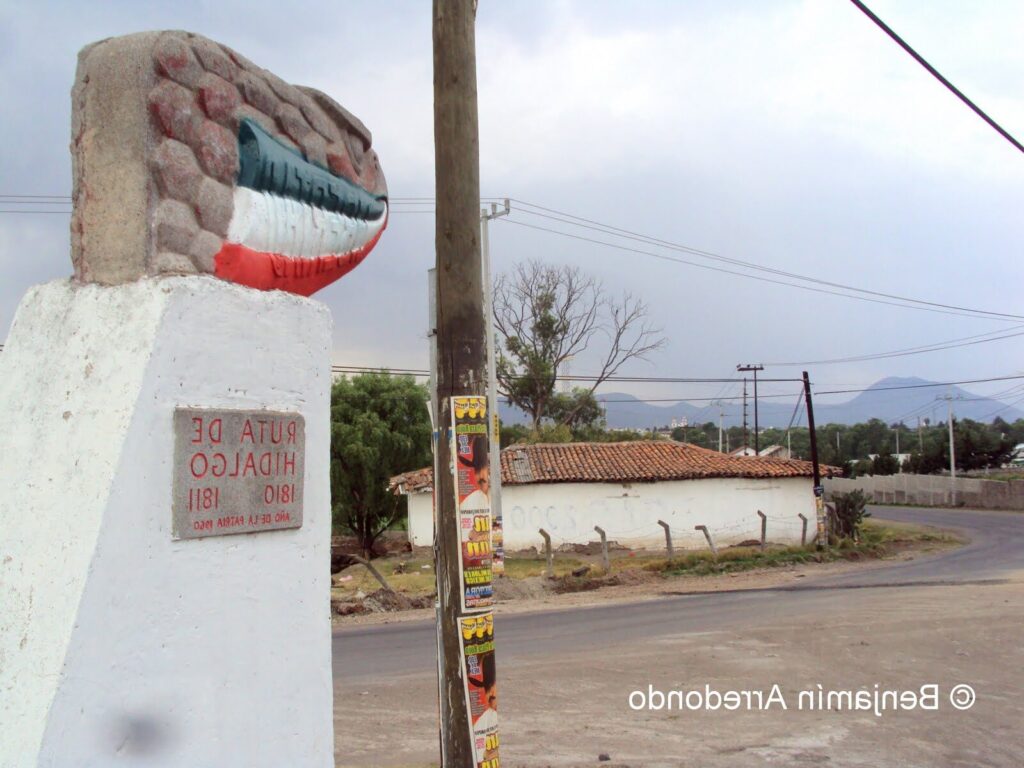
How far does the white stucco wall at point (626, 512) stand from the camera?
28.9 meters

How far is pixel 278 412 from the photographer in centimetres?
366

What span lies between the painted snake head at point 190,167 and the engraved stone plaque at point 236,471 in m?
0.56

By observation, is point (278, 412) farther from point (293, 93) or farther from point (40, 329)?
point (293, 93)

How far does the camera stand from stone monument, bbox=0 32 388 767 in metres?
2.92

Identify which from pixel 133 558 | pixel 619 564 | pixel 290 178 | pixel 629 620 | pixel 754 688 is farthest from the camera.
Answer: pixel 619 564

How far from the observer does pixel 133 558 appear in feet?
9.89

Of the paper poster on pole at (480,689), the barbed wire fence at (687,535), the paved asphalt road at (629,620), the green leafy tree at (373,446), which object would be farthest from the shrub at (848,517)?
the paper poster on pole at (480,689)

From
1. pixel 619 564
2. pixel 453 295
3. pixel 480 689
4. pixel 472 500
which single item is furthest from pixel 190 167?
pixel 619 564

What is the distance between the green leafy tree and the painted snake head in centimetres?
2826

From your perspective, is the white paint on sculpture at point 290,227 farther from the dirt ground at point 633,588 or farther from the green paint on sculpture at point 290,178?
the dirt ground at point 633,588

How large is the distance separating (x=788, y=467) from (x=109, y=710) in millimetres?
29995

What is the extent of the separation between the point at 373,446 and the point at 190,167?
2935cm

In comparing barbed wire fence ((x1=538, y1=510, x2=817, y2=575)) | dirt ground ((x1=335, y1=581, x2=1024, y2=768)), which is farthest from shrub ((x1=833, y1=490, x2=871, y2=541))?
dirt ground ((x1=335, y1=581, x2=1024, y2=768))

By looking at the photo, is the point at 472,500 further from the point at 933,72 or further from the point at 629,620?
the point at 629,620
